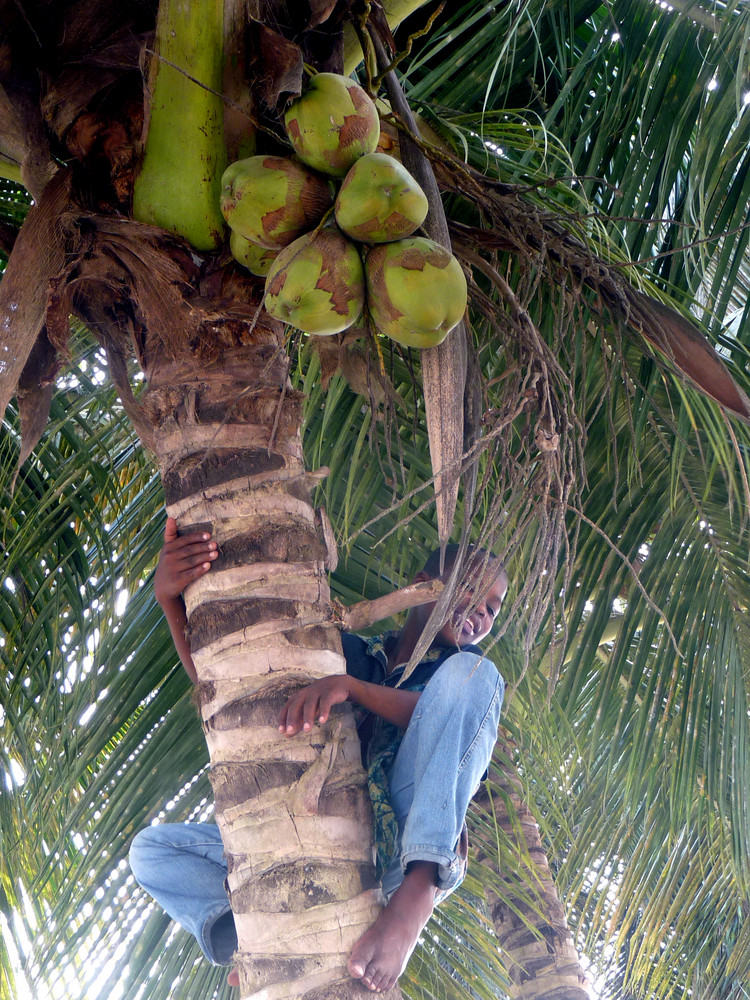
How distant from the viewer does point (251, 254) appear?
1653 mm

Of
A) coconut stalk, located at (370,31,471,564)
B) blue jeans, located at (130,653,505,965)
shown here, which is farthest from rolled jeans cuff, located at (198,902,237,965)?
coconut stalk, located at (370,31,471,564)

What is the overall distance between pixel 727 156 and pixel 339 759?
1620mm

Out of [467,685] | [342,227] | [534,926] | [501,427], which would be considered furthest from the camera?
[534,926]

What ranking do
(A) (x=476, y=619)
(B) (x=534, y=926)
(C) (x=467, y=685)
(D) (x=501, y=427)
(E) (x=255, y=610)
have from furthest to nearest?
(B) (x=534, y=926), (A) (x=476, y=619), (C) (x=467, y=685), (E) (x=255, y=610), (D) (x=501, y=427)

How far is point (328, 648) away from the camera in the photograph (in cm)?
164

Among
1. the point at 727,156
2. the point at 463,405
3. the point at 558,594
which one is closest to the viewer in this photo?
the point at 463,405

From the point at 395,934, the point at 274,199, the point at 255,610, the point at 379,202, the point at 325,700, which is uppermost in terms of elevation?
the point at 274,199

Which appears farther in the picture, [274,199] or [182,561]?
[182,561]

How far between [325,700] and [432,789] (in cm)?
28

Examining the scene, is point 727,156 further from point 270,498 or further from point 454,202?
point 270,498

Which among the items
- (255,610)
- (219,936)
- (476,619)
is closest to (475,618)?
(476,619)

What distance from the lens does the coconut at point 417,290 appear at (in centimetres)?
132

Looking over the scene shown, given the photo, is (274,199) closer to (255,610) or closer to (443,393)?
(443,393)

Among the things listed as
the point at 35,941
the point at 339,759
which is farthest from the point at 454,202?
the point at 35,941
